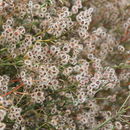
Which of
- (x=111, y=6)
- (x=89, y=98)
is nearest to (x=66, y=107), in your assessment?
(x=89, y=98)

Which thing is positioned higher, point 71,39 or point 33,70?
point 71,39

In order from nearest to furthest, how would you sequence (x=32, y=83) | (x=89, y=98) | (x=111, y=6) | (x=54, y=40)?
(x=32, y=83) < (x=54, y=40) < (x=89, y=98) < (x=111, y=6)

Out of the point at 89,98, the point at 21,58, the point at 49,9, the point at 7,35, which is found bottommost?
the point at 89,98

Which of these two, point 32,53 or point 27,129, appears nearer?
point 32,53

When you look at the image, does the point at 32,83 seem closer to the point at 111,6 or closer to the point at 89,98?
the point at 89,98

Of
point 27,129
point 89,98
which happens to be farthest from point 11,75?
point 89,98

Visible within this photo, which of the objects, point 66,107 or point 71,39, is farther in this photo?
point 66,107

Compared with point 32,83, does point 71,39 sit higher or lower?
higher

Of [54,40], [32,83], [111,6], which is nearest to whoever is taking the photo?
[32,83]

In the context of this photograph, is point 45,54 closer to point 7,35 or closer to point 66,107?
point 7,35
